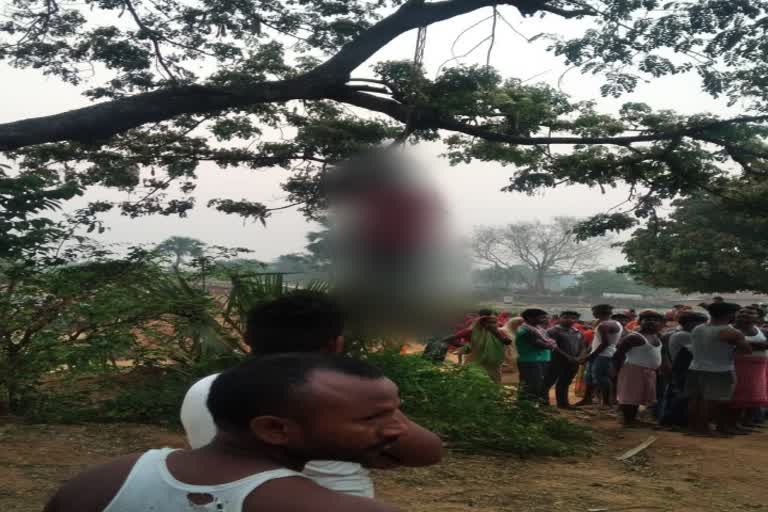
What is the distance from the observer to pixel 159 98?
7.74m

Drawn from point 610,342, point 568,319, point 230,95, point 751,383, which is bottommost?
point 751,383

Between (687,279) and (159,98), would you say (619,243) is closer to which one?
(687,279)

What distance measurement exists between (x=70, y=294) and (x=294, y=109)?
13.7 feet

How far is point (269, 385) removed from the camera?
123cm

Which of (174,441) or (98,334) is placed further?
(98,334)

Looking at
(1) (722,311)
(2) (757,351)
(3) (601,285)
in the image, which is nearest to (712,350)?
(1) (722,311)

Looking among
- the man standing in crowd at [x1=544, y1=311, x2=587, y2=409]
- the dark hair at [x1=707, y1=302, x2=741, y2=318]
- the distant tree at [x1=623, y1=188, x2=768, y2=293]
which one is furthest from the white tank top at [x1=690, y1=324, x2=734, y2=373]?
the distant tree at [x1=623, y1=188, x2=768, y2=293]

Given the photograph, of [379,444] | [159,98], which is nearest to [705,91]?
[159,98]

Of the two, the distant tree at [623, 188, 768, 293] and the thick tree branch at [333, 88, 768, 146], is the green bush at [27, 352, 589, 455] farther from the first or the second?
the distant tree at [623, 188, 768, 293]

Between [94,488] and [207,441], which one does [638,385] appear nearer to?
[207,441]

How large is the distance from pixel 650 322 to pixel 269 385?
7.89 m

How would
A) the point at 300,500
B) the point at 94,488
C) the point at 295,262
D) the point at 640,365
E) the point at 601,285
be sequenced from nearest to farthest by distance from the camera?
the point at 300,500
the point at 94,488
the point at 295,262
the point at 640,365
the point at 601,285

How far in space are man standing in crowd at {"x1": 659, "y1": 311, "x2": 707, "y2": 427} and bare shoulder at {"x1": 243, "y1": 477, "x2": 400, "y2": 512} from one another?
775 cm

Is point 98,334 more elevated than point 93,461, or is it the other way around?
point 98,334
